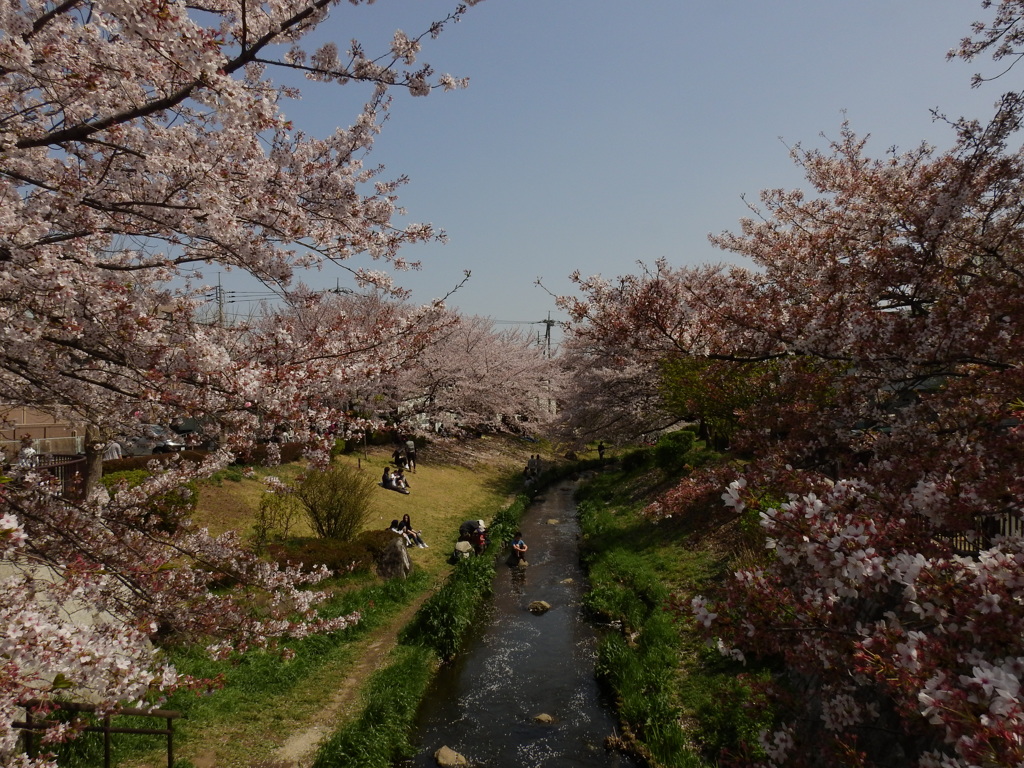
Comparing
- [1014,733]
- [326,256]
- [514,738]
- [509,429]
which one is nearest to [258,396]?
[326,256]

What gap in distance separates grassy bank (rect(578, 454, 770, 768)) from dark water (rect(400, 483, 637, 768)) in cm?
53

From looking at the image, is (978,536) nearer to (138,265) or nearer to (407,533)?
(138,265)

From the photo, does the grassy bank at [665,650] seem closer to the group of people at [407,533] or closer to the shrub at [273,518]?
the group of people at [407,533]

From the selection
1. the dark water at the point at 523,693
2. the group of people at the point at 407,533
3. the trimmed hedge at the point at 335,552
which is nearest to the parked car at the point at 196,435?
the dark water at the point at 523,693

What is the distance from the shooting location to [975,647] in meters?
2.78

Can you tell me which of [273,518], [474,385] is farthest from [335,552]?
[474,385]

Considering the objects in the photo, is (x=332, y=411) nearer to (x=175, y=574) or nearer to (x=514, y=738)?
(x=175, y=574)

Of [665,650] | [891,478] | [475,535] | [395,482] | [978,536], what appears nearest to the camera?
[978,536]

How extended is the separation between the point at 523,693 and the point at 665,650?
8.02 ft

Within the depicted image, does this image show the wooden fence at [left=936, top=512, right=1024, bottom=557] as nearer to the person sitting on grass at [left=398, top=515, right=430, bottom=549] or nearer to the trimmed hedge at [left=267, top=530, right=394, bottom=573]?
the trimmed hedge at [left=267, top=530, right=394, bottom=573]

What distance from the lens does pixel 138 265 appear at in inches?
184

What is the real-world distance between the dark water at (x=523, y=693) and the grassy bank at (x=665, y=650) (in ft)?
1.72

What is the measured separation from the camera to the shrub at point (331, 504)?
50.3 ft

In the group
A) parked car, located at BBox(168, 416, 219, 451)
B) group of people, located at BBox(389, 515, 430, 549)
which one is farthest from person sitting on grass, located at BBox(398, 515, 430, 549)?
parked car, located at BBox(168, 416, 219, 451)
